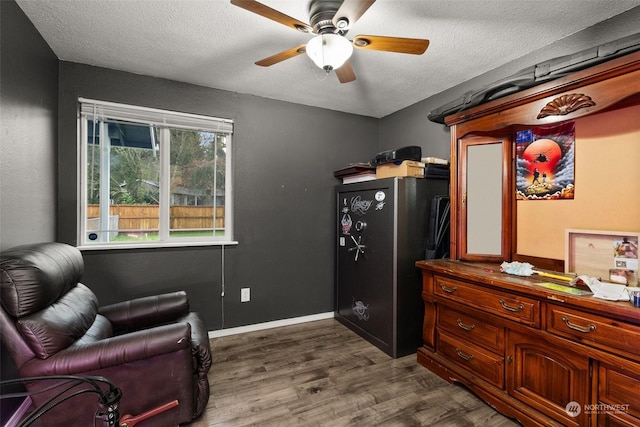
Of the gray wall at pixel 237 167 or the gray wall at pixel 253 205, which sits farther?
the gray wall at pixel 253 205

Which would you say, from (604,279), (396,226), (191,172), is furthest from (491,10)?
(191,172)

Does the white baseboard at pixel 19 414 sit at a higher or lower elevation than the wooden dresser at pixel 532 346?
lower

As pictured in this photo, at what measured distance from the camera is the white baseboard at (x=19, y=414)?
4.99 ft

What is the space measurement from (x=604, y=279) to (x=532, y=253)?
45 centimetres

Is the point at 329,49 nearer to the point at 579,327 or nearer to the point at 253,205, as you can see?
the point at 253,205

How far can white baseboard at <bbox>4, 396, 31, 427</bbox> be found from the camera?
1521mm

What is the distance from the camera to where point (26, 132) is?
1799mm

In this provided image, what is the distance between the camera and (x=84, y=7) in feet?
5.62

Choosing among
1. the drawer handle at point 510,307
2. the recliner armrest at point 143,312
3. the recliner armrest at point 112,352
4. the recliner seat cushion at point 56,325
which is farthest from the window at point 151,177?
the drawer handle at point 510,307

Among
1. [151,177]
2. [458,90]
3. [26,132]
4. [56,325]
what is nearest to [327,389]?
[56,325]

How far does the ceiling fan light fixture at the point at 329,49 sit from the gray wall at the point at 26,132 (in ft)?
5.45

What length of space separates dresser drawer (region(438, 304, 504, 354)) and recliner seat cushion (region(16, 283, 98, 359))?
2275 millimetres

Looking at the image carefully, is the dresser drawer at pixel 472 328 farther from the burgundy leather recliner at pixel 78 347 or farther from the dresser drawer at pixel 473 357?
the burgundy leather recliner at pixel 78 347

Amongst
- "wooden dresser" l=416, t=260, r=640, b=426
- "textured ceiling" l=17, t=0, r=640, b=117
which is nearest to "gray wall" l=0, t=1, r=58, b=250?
"textured ceiling" l=17, t=0, r=640, b=117
